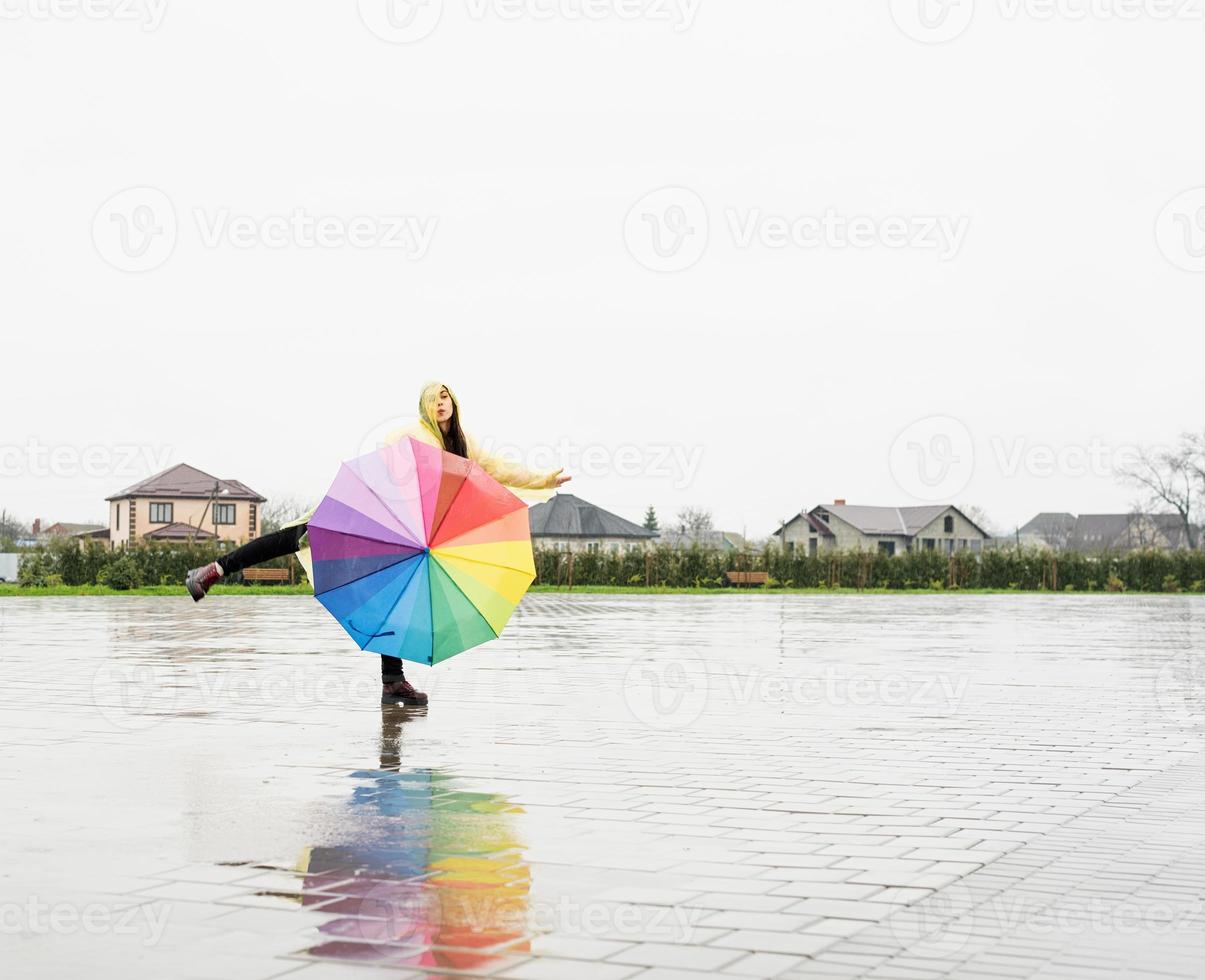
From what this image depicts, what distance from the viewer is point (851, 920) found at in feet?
14.7

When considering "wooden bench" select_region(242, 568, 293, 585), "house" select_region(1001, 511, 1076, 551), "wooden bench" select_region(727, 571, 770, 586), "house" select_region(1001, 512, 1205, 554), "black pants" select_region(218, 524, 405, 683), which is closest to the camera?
"black pants" select_region(218, 524, 405, 683)

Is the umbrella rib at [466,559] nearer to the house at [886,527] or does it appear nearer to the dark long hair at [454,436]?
the dark long hair at [454,436]

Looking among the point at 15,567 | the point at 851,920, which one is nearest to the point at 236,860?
the point at 851,920

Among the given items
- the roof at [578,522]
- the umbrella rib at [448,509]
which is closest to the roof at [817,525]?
the roof at [578,522]

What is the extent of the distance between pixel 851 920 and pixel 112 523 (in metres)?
96.5

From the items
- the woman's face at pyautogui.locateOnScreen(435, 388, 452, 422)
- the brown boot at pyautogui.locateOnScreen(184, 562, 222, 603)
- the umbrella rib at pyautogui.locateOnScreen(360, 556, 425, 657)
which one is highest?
the woman's face at pyautogui.locateOnScreen(435, 388, 452, 422)

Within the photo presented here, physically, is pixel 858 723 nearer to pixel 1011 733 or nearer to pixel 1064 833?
pixel 1011 733

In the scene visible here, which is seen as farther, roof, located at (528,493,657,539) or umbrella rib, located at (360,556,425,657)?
roof, located at (528,493,657,539)

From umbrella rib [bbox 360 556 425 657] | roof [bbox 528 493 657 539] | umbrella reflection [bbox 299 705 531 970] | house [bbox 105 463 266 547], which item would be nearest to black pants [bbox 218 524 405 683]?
umbrella rib [bbox 360 556 425 657]

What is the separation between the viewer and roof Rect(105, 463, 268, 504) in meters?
90.2

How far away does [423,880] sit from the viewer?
4.99m

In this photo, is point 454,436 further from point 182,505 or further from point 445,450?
point 182,505

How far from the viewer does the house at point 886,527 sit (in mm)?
108750

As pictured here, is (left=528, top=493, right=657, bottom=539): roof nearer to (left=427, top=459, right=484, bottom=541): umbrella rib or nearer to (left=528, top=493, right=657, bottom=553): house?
(left=528, top=493, right=657, bottom=553): house
